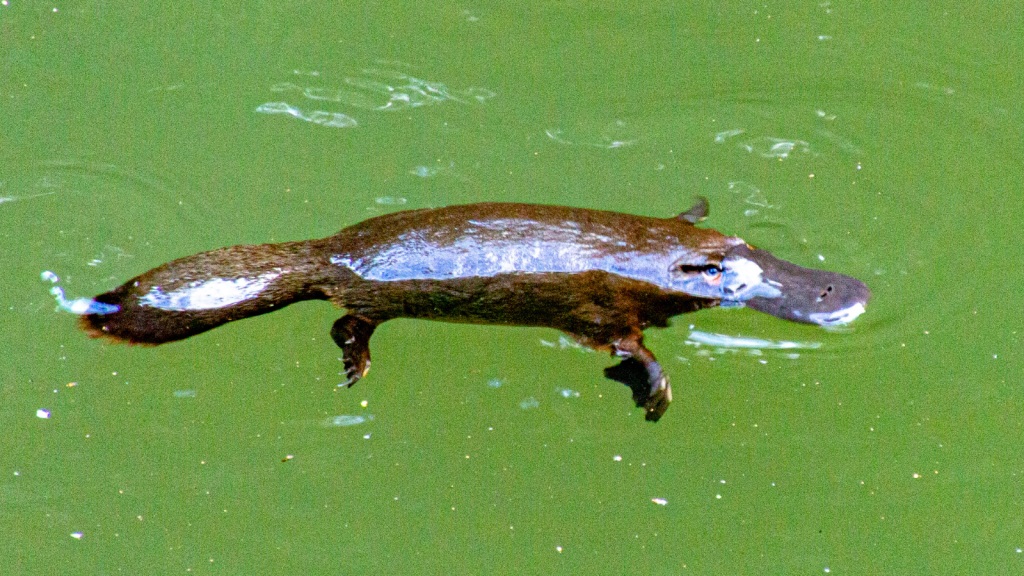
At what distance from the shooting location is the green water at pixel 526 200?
140 inches

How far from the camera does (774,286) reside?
3502 mm

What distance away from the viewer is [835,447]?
3.60 meters

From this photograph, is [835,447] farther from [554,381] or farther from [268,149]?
[268,149]

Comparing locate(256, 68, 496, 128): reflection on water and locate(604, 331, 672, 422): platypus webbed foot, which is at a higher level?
locate(256, 68, 496, 128): reflection on water

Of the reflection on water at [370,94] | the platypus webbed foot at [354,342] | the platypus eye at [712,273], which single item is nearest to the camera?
the platypus eye at [712,273]

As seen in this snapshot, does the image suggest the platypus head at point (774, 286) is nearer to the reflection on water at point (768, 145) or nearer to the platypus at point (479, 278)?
the platypus at point (479, 278)

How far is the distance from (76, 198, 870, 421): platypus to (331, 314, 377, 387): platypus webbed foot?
0.4 inches

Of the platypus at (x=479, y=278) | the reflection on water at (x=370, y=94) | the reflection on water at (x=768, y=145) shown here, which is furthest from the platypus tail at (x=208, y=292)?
the reflection on water at (x=768, y=145)

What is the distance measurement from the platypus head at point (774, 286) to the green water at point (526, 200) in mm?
192

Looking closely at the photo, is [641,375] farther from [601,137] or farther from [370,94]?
[370,94]

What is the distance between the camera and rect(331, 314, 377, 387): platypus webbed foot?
3458 mm

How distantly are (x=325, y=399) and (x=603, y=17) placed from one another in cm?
223

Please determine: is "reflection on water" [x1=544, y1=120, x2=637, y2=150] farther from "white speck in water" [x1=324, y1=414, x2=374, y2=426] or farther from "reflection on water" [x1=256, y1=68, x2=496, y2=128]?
"white speck in water" [x1=324, y1=414, x2=374, y2=426]

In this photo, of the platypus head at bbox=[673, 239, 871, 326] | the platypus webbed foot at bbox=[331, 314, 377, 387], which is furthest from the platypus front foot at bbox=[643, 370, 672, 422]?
the platypus webbed foot at bbox=[331, 314, 377, 387]
